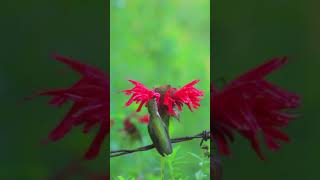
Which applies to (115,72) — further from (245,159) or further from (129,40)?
(245,159)

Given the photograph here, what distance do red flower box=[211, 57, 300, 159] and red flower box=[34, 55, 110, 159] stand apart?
185 millimetres

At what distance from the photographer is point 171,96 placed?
0.83 metres

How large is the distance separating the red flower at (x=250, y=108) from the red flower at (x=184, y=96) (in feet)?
0.09

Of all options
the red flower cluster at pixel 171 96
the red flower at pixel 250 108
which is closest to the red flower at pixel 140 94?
the red flower cluster at pixel 171 96

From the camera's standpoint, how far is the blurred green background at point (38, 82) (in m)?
0.85

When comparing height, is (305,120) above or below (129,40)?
below

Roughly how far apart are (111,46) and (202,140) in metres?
0.22

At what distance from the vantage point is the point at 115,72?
862 millimetres

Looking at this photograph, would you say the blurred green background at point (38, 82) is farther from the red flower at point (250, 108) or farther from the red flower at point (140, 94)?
the red flower at point (250, 108)

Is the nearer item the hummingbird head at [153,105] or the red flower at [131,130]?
the hummingbird head at [153,105]

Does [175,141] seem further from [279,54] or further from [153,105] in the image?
[279,54]

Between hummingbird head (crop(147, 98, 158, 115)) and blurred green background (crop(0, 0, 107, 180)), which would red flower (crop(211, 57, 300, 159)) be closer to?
hummingbird head (crop(147, 98, 158, 115))

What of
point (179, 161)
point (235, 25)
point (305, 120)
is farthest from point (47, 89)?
point (305, 120)

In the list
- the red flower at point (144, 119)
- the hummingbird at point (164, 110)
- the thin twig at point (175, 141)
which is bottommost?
the thin twig at point (175, 141)
